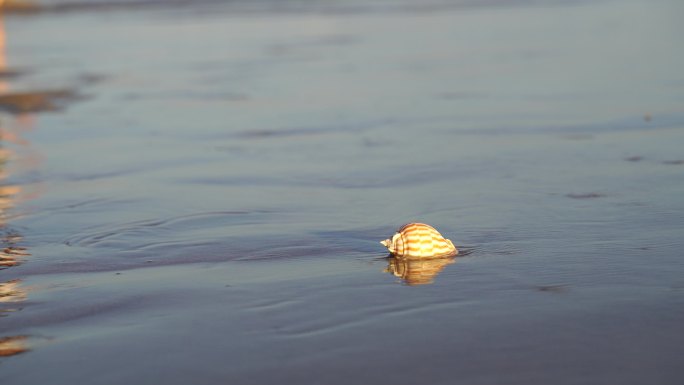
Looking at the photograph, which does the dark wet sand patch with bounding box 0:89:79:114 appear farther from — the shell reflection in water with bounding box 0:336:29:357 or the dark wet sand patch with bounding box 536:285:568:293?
the dark wet sand patch with bounding box 536:285:568:293

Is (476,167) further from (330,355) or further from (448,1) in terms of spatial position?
(448,1)

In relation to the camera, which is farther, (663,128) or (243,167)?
(663,128)

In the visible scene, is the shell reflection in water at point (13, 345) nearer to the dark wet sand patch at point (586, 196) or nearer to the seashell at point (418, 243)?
the seashell at point (418, 243)

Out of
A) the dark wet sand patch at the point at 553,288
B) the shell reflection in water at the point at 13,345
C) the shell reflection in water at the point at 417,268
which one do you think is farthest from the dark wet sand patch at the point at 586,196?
the shell reflection in water at the point at 13,345

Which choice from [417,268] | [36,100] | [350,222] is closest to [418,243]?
[417,268]

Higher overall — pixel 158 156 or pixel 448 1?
pixel 448 1

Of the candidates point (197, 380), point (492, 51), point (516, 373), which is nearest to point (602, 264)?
point (516, 373)
